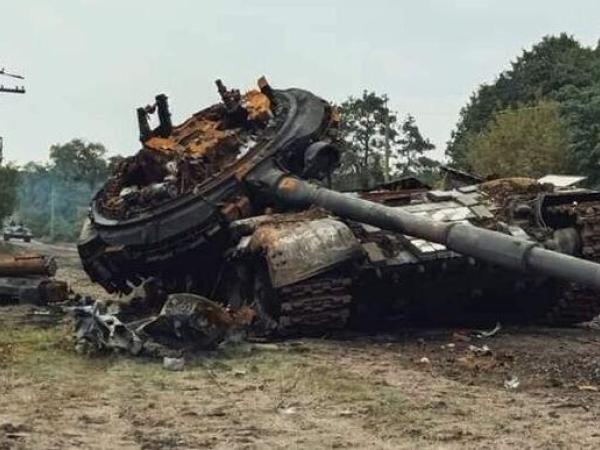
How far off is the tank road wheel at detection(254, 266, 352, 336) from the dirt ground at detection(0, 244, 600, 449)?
20cm

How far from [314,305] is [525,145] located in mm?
34443

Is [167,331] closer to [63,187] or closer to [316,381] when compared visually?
[316,381]

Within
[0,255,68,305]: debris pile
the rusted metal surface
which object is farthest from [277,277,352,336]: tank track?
[0,255,68,305]: debris pile

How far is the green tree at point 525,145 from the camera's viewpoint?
1630 inches

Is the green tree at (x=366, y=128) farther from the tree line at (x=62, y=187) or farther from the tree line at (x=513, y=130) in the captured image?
the tree line at (x=62, y=187)

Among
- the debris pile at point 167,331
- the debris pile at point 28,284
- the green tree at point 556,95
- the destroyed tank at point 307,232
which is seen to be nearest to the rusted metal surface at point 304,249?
the destroyed tank at point 307,232

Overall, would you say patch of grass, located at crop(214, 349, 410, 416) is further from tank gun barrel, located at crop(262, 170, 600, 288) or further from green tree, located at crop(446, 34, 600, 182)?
green tree, located at crop(446, 34, 600, 182)

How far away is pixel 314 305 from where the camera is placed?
1083cm

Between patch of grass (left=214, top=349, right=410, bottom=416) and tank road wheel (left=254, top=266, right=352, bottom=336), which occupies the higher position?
tank road wheel (left=254, top=266, right=352, bottom=336)

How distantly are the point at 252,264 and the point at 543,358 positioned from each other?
11.5 feet

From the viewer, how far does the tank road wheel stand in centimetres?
1074

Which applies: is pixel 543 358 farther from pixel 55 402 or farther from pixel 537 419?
pixel 55 402

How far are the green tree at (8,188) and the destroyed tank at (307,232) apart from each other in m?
44.5

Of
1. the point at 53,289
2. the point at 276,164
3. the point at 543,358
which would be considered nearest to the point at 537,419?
the point at 543,358
